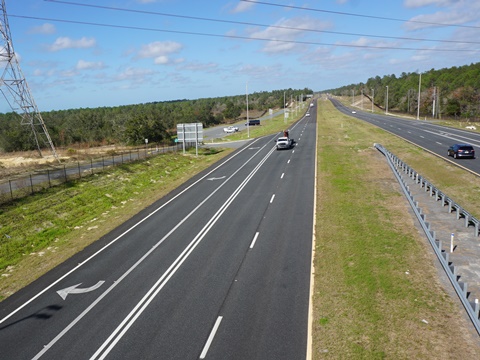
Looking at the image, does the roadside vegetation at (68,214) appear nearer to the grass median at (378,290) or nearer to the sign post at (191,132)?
the sign post at (191,132)

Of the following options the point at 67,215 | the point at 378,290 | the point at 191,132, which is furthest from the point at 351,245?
the point at 191,132

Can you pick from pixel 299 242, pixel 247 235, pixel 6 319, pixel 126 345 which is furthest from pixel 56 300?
pixel 299 242

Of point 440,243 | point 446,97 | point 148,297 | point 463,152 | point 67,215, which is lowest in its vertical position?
point 67,215

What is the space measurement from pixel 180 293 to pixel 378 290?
23.5ft

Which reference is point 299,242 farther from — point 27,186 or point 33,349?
point 27,186

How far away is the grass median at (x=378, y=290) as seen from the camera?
1027cm

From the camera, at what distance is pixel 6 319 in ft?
42.9

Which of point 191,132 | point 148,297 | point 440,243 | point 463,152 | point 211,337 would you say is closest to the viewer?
point 211,337

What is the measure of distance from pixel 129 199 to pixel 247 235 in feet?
49.2

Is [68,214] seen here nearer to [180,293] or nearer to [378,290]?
[180,293]

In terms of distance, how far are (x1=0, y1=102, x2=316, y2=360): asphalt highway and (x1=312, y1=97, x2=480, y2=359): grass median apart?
78 cm

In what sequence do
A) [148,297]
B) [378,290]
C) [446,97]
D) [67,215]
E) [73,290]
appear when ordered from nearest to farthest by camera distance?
1. [378,290]
2. [148,297]
3. [73,290]
4. [67,215]
5. [446,97]

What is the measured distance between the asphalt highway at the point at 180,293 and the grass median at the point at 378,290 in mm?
781

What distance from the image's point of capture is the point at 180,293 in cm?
1410
